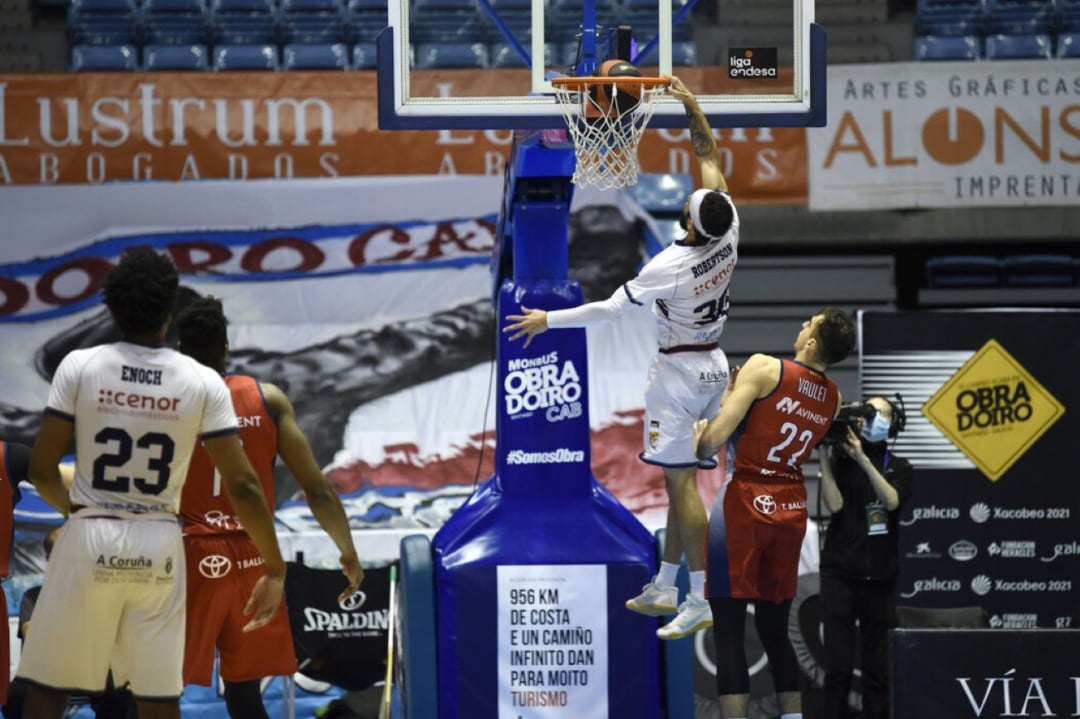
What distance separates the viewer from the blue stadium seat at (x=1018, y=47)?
14750 millimetres

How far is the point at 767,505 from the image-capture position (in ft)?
23.5

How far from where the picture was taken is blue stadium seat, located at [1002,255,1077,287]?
1457 centimetres

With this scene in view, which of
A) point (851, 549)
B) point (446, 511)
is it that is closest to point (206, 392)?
point (851, 549)

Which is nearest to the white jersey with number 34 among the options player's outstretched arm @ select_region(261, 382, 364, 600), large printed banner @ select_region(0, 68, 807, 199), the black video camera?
player's outstretched arm @ select_region(261, 382, 364, 600)

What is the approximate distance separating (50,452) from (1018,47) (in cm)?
1207

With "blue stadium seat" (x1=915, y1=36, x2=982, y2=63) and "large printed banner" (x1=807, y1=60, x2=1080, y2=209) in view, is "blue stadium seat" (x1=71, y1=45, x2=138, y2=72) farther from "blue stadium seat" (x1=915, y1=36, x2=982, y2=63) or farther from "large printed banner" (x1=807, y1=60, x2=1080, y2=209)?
"blue stadium seat" (x1=915, y1=36, x2=982, y2=63)

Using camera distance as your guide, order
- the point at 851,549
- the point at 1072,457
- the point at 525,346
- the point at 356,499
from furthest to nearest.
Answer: the point at 356,499, the point at 1072,457, the point at 851,549, the point at 525,346

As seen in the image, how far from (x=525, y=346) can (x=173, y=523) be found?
2760 millimetres

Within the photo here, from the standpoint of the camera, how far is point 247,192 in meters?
13.2

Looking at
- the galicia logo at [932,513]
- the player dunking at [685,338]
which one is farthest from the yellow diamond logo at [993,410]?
the player dunking at [685,338]

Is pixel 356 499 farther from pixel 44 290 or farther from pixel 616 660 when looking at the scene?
pixel 616 660

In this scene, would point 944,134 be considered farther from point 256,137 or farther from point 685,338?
point 685,338

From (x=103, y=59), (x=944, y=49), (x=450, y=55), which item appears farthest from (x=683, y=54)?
(x=103, y=59)

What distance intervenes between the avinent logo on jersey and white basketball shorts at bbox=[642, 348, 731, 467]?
2.21 feet
